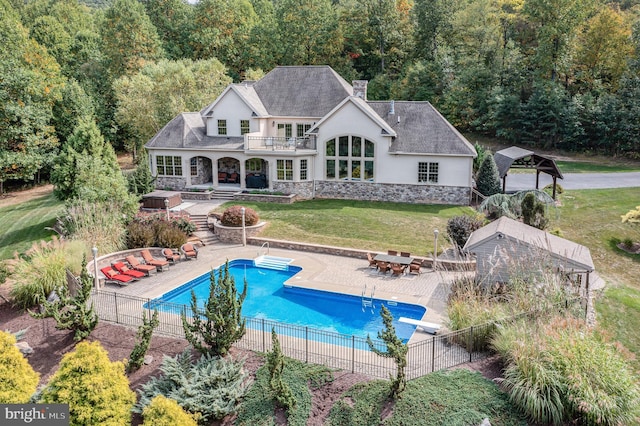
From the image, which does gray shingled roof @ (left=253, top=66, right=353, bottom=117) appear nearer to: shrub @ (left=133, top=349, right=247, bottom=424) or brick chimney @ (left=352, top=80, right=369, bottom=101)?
brick chimney @ (left=352, top=80, right=369, bottom=101)

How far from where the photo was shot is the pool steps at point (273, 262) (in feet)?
75.3

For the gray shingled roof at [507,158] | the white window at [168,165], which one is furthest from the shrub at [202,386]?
the white window at [168,165]

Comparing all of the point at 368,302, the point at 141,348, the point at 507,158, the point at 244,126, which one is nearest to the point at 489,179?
the point at 507,158

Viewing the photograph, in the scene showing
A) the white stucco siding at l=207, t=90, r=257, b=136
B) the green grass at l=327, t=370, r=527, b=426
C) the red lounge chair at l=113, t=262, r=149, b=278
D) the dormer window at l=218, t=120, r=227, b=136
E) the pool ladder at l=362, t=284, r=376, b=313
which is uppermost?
the white stucco siding at l=207, t=90, r=257, b=136

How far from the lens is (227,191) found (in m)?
34.6

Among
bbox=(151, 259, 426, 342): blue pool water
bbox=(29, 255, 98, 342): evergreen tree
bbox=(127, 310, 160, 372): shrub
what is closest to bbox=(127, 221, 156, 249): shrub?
bbox=(151, 259, 426, 342): blue pool water

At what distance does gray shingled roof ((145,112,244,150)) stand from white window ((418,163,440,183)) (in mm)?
12380

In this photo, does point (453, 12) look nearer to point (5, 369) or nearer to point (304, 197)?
point (304, 197)

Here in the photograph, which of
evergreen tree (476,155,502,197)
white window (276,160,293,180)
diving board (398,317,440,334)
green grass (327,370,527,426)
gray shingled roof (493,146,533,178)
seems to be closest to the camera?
green grass (327,370,527,426)

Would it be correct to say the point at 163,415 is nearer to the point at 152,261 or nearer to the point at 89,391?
the point at 89,391

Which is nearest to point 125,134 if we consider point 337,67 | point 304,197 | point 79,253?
point 337,67

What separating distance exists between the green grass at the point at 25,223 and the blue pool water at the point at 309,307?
11.1 metres

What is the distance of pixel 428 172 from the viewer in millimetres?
32844

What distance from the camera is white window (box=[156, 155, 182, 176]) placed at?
36156 mm
